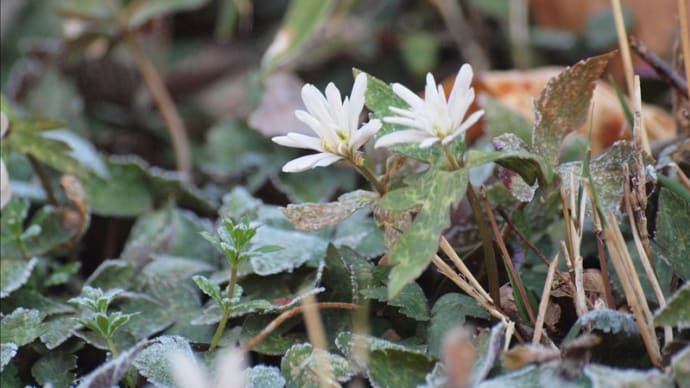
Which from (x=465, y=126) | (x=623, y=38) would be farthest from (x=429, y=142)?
(x=623, y=38)

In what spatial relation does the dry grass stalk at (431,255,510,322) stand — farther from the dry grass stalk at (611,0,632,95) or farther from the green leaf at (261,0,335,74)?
the green leaf at (261,0,335,74)

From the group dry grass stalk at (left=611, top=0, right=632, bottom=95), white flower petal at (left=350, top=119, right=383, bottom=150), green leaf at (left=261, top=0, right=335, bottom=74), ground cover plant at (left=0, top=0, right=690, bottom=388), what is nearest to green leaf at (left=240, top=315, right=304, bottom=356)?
ground cover plant at (left=0, top=0, right=690, bottom=388)

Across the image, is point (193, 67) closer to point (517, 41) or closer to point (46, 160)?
point (517, 41)

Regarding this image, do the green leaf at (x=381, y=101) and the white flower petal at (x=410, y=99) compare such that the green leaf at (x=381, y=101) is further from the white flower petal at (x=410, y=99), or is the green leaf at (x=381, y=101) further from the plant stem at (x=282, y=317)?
the plant stem at (x=282, y=317)

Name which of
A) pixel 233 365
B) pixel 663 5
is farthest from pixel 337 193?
pixel 663 5

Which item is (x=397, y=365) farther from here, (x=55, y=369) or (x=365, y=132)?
(x=55, y=369)

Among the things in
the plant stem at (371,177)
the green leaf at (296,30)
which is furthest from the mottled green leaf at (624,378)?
the green leaf at (296,30)
